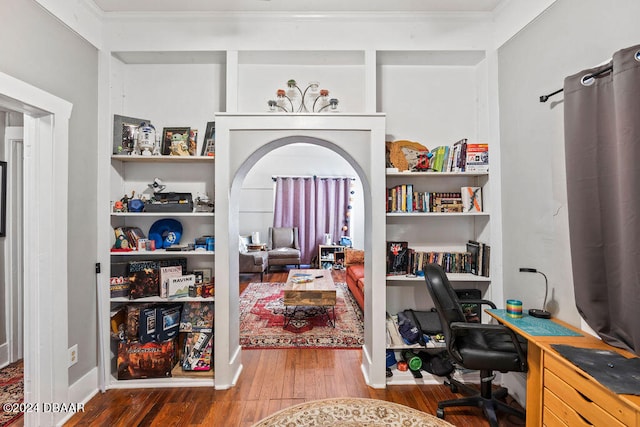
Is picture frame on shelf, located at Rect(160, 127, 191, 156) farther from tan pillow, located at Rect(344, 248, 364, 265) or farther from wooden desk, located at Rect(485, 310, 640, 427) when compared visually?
tan pillow, located at Rect(344, 248, 364, 265)

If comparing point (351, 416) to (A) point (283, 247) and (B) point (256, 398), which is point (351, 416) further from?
(A) point (283, 247)

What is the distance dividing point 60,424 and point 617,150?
11.7 ft

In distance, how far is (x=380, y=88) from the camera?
102 inches

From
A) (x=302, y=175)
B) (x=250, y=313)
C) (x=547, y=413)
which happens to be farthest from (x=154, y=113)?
(x=302, y=175)

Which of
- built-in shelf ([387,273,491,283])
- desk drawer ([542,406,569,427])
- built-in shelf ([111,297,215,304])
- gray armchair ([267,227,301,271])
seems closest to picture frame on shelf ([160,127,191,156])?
built-in shelf ([111,297,215,304])

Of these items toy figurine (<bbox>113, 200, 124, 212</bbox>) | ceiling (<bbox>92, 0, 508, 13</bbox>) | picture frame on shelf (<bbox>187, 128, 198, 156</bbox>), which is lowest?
toy figurine (<bbox>113, 200, 124, 212</bbox>)

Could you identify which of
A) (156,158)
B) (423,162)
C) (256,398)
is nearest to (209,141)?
(156,158)

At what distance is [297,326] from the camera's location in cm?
346

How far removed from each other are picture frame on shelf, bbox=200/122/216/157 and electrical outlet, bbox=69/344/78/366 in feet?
5.54

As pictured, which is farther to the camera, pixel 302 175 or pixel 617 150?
pixel 302 175

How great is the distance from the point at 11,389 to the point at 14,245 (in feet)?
3.93

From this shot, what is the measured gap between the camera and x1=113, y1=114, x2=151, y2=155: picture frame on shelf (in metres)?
2.34

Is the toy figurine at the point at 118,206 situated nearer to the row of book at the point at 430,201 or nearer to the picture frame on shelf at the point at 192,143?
the picture frame on shelf at the point at 192,143

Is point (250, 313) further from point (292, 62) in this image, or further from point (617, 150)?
point (617, 150)
